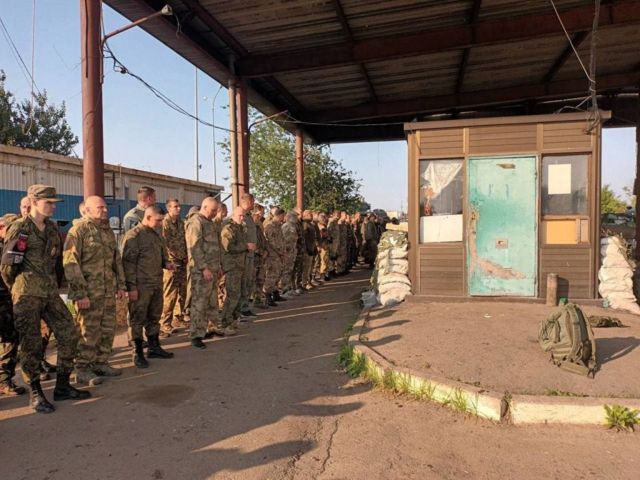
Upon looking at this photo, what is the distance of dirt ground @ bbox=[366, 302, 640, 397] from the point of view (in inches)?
161

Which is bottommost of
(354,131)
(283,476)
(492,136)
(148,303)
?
(283,476)

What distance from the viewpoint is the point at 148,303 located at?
18.4 feet

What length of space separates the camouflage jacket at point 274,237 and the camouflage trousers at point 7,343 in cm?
492

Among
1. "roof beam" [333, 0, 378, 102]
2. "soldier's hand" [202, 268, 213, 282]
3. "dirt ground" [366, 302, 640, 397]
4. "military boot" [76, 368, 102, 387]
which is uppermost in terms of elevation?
"roof beam" [333, 0, 378, 102]

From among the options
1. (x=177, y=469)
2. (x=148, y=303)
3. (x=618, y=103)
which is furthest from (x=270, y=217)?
(x=618, y=103)

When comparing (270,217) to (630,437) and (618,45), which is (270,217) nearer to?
(630,437)

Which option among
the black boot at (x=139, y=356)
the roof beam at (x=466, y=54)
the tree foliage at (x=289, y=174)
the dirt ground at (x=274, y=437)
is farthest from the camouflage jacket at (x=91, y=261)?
the tree foliage at (x=289, y=174)

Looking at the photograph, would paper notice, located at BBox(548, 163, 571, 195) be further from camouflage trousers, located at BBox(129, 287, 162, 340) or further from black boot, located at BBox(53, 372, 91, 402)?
black boot, located at BBox(53, 372, 91, 402)

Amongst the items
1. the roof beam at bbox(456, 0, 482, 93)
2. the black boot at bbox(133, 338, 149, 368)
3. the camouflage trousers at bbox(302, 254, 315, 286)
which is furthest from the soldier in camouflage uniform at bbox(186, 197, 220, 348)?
the roof beam at bbox(456, 0, 482, 93)

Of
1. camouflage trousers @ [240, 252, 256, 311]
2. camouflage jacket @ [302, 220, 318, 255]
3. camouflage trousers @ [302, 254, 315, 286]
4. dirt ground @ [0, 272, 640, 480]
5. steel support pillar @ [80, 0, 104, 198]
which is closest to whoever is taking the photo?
dirt ground @ [0, 272, 640, 480]

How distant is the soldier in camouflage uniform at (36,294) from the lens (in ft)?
13.5

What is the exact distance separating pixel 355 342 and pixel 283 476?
2657 millimetres

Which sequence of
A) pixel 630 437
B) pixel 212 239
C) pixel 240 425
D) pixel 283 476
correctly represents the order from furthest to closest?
pixel 212 239, pixel 240 425, pixel 630 437, pixel 283 476

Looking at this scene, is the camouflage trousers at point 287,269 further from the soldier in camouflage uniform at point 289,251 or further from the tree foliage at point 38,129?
the tree foliage at point 38,129
